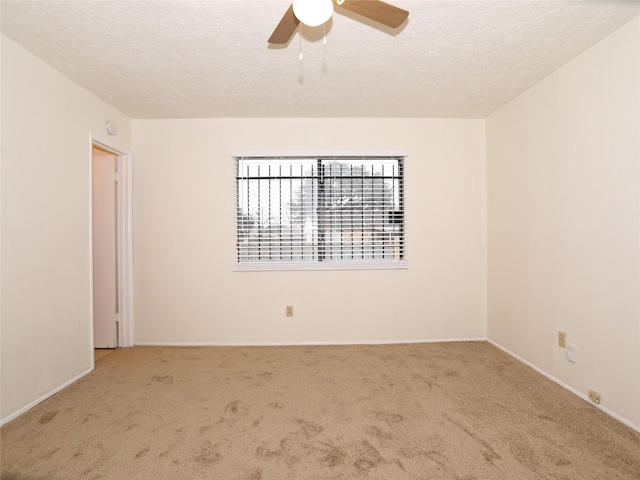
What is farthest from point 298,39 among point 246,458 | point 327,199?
point 246,458

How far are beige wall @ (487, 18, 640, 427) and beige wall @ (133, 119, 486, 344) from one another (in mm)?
436

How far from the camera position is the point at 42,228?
2254 mm

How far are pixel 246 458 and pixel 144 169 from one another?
301 centimetres

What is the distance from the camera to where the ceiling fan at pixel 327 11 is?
4.33ft

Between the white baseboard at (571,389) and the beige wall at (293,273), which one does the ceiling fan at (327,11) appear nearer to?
the beige wall at (293,273)

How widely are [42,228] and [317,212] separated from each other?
2.31m

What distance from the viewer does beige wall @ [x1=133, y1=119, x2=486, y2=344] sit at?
11.1ft

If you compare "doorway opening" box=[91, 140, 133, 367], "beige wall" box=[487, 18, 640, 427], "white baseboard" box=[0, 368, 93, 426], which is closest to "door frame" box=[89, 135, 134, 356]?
"doorway opening" box=[91, 140, 133, 367]

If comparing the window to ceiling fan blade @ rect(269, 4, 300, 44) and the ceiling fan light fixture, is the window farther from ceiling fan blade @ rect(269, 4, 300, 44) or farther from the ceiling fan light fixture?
the ceiling fan light fixture

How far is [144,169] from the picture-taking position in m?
3.39

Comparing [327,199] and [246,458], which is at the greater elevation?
[327,199]

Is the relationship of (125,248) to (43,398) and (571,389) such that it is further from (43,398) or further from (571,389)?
(571,389)

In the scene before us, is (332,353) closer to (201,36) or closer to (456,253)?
(456,253)

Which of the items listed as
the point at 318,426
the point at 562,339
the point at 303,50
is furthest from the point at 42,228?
the point at 562,339
